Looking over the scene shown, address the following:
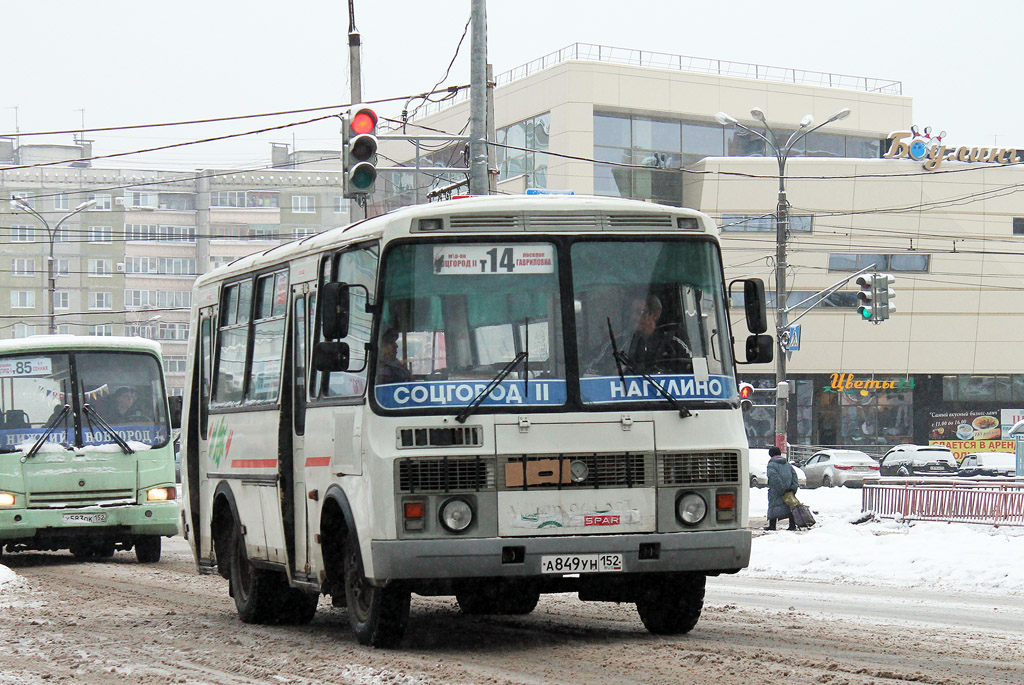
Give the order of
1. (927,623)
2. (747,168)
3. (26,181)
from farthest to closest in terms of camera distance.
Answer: (26,181) < (747,168) < (927,623)

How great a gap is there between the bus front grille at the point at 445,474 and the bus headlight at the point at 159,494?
38.6 ft

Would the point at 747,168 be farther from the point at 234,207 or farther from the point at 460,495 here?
the point at 234,207

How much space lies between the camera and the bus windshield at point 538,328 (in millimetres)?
9367

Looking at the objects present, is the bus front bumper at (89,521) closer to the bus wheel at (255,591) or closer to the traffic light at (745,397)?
the traffic light at (745,397)

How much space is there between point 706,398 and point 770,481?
53.2 feet

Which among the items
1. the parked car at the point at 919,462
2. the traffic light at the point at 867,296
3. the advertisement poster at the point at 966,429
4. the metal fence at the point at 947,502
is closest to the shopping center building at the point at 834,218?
the advertisement poster at the point at 966,429

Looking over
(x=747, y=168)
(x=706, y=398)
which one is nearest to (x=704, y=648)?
(x=706, y=398)

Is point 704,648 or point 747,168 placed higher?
point 747,168

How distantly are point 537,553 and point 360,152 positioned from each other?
10040 mm

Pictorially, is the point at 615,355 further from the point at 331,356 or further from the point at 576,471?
the point at 331,356

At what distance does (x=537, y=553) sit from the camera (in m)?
9.30

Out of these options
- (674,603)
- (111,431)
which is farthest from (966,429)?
(674,603)

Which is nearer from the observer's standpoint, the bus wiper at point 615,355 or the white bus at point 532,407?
the white bus at point 532,407

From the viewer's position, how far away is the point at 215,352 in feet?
43.4
